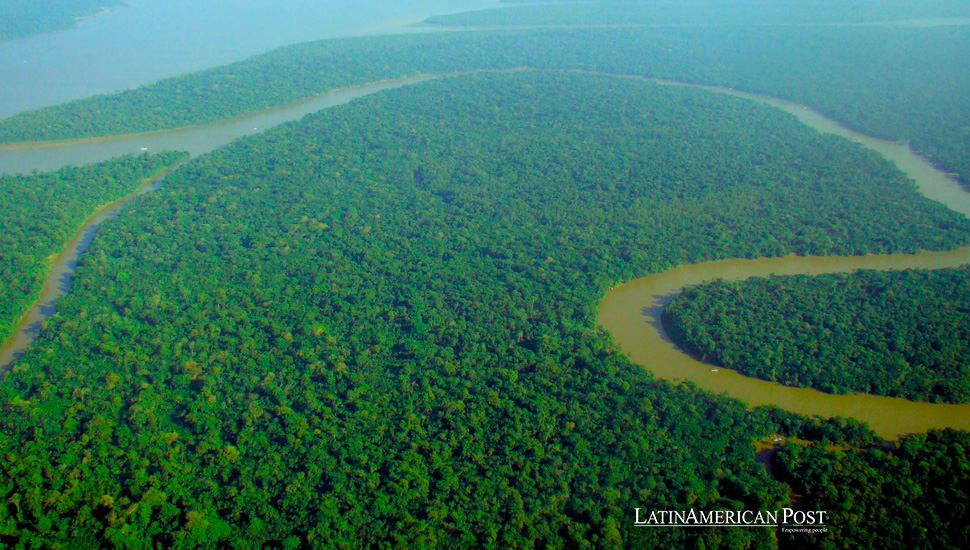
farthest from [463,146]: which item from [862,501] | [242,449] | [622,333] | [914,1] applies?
[914,1]

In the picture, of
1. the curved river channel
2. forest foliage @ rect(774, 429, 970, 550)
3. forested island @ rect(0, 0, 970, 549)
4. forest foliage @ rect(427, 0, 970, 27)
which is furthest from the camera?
forest foliage @ rect(427, 0, 970, 27)

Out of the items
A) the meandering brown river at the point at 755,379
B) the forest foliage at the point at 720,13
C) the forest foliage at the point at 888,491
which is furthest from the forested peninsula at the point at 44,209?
the forest foliage at the point at 720,13

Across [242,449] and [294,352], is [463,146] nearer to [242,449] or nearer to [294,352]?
[294,352]

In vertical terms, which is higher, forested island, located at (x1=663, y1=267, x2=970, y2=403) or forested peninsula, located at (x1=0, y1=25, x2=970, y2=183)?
forested peninsula, located at (x1=0, y1=25, x2=970, y2=183)

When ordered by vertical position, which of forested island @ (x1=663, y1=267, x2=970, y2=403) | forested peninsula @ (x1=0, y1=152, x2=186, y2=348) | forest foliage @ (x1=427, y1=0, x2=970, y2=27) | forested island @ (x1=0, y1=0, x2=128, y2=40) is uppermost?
forested island @ (x1=0, y1=0, x2=128, y2=40)

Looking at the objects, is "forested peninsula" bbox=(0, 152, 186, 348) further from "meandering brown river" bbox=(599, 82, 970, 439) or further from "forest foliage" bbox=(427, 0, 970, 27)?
"forest foliage" bbox=(427, 0, 970, 27)

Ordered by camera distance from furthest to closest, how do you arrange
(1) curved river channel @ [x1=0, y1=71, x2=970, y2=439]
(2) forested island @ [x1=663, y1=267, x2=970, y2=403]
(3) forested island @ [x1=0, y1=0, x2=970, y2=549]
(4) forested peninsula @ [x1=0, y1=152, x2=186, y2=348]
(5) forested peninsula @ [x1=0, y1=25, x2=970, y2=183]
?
1. (5) forested peninsula @ [x1=0, y1=25, x2=970, y2=183]
2. (4) forested peninsula @ [x1=0, y1=152, x2=186, y2=348]
3. (2) forested island @ [x1=663, y1=267, x2=970, y2=403]
4. (1) curved river channel @ [x1=0, y1=71, x2=970, y2=439]
5. (3) forested island @ [x1=0, y1=0, x2=970, y2=549]

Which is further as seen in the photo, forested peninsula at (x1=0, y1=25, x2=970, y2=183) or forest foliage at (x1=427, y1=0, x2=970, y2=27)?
forest foliage at (x1=427, y1=0, x2=970, y2=27)

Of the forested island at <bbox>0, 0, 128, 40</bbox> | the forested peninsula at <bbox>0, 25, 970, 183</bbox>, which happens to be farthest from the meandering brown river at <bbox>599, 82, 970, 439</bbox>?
the forested island at <bbox>0, 0, 128, 40</bbox>
